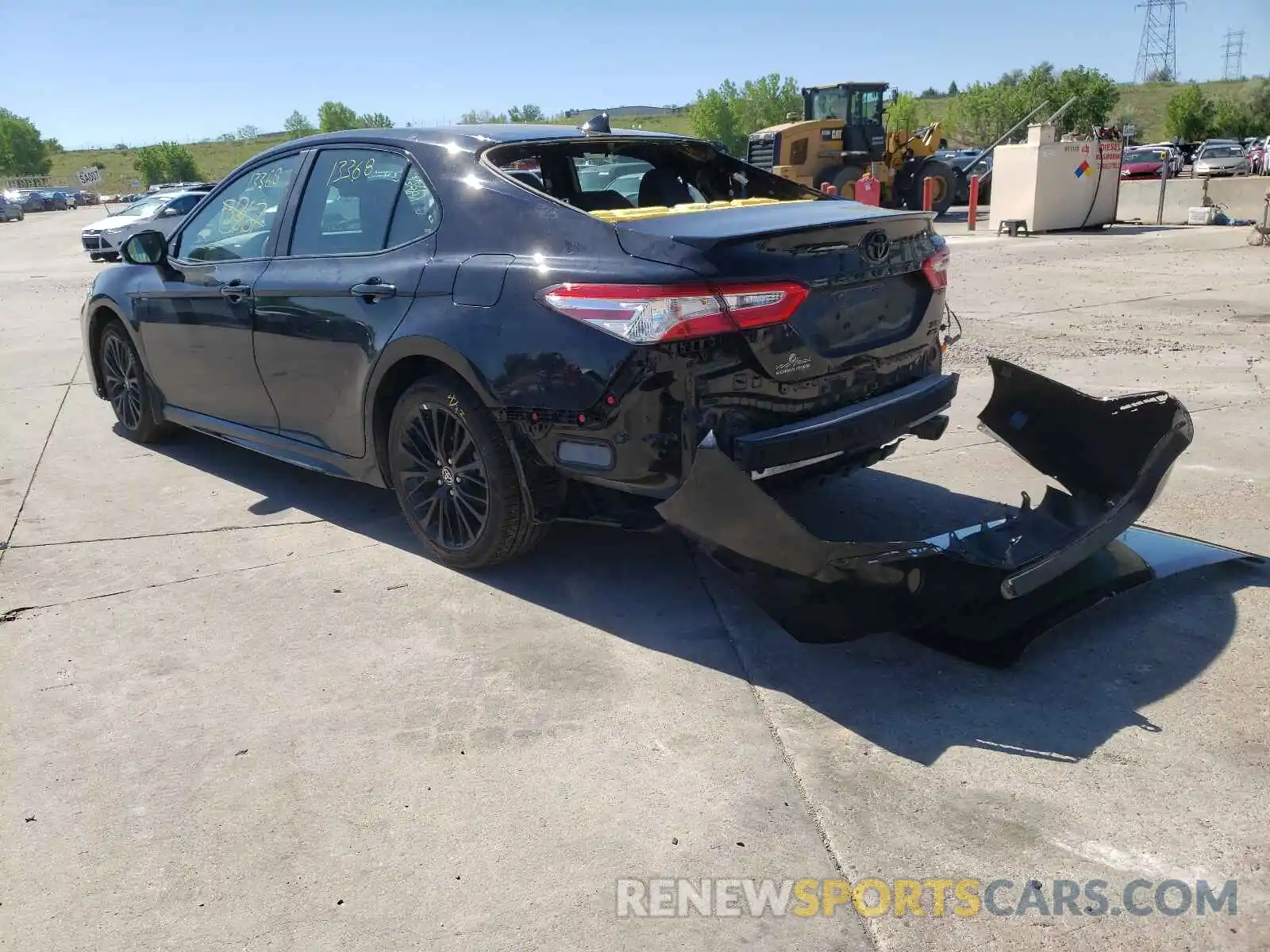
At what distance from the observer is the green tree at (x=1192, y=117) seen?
6600 centimetres

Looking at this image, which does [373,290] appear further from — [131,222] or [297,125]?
[297,125]

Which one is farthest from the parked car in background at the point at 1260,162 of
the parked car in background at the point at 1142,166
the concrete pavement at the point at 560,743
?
the concrete pavement at the point at 560,743

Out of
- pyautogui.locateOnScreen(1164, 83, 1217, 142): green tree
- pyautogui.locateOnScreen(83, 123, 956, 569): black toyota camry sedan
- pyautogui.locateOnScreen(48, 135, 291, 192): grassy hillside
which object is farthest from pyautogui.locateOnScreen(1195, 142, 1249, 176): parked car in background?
pyautogui.locateOnScreen(48, 135, 291, 192): grassy hillside

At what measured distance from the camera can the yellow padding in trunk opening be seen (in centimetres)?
377

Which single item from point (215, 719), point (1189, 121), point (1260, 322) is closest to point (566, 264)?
point (215, 719)

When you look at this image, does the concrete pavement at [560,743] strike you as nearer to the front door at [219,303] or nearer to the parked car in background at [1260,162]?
the front door at [219,303]

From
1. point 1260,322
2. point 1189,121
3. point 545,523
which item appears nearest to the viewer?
point 545,523

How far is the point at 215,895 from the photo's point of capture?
99.8 inches

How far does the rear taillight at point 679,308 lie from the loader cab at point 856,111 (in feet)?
72.6

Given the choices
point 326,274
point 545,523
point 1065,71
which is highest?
point 1065,71

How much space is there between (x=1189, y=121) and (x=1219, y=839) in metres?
75.9

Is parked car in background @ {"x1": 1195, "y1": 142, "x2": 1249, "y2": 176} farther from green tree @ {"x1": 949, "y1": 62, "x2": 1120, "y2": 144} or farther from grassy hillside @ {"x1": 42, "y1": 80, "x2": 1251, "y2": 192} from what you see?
grassy hillside @ {"x1": 42, "y1": 80, "x2": 1251, "y2": 192}

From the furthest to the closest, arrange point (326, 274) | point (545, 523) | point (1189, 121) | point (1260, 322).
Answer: point (1189, 121) < point (1260, 322) < point (326, 274) < point (545, 523)

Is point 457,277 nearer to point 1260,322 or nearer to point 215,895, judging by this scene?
point 215,895
